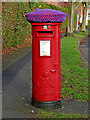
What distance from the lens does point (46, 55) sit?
459cm

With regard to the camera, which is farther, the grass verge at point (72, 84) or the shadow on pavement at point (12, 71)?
the shadow on pavement at point (12, 71)

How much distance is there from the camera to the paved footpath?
457 cm

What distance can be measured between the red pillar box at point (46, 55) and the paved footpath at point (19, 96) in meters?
0.27

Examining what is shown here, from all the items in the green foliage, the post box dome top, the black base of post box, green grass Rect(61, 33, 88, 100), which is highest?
the post box dome top

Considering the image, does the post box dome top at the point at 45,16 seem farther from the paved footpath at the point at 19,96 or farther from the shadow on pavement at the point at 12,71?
the shadow on pavement at the point at 12,71

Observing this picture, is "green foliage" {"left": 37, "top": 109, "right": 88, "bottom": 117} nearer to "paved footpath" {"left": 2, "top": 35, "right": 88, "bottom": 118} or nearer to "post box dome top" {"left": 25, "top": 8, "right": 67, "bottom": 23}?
"paved footpath" {"left": 2, "top": 35, "right": 88, "bottom": 118}

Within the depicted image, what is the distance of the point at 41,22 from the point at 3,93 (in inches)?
77.6

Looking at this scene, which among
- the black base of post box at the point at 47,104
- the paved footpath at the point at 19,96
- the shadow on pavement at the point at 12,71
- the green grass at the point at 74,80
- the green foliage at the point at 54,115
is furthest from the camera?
the shadow on pavement at the point at 12,71

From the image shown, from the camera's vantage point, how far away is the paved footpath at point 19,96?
15.0 ft

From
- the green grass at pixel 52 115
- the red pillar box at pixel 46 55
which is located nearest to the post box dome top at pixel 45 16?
the red pillar box at pixel 46 55

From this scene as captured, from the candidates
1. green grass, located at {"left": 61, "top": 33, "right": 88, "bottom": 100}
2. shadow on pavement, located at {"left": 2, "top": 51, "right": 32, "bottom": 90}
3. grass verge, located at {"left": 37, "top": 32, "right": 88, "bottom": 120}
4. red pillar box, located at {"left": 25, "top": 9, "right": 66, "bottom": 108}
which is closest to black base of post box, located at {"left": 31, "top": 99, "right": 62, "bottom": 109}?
red pillar box, located at {"left": 25, "top": 9, "right": 66, "bottom": 108}

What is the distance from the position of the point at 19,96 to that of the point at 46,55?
4.43ft

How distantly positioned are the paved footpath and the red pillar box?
10.8 inches

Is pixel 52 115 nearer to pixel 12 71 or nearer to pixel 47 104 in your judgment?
pixel 47 104
